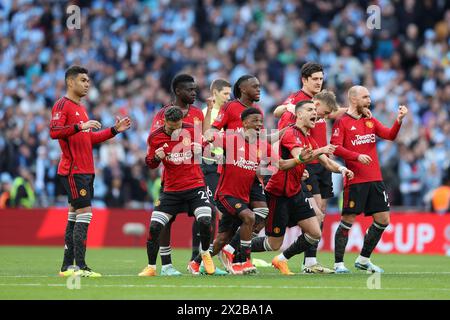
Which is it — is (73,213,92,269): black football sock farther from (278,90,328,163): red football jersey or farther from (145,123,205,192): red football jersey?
(278,90,328,163): red football jersey

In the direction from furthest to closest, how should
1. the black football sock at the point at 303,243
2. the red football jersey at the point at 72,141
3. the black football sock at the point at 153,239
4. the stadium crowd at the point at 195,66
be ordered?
the stadium crowd at the point at 195,66
the black football sock at the point at 303,243
the red football jersey at the point at 72,141
the black football sock at the point at 153,239

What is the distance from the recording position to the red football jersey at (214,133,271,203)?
51.8 feet

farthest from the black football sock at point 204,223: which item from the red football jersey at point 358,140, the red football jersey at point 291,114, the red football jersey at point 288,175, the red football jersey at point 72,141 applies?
the red football jersey at point 358,140

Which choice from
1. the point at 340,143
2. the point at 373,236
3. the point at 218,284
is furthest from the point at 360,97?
the point at 218,284

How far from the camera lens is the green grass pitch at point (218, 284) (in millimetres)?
12383

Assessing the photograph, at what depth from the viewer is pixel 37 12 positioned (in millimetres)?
32969

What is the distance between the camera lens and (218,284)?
1385 cm

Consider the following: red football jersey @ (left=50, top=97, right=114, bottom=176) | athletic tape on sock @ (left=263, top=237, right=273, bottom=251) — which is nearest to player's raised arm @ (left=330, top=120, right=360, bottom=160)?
athletic tape on sock @ (left=263, top=237, right=273, bottom=251)

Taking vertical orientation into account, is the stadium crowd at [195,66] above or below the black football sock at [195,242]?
above

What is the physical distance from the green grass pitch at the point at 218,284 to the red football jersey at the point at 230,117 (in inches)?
85.3

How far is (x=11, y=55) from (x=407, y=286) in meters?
20.3

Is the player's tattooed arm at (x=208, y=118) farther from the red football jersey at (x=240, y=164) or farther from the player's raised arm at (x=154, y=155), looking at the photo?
the player's raised arm at (x=154, y=155)
